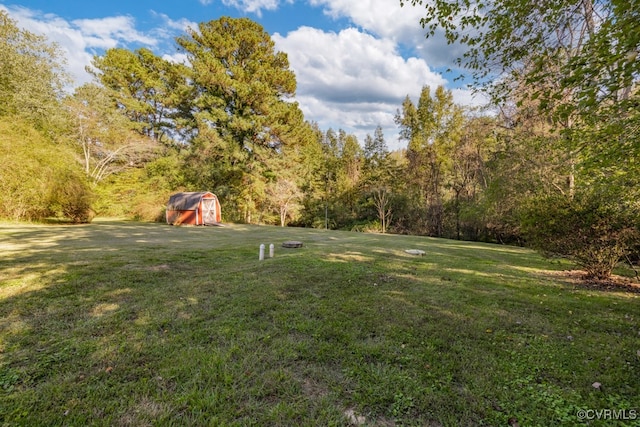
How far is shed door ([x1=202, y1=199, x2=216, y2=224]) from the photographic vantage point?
16578 millimetres

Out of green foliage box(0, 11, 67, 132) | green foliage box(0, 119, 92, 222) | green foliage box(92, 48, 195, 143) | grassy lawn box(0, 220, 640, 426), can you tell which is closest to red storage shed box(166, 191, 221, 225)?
green foliage box(0, 119, 92, 222)

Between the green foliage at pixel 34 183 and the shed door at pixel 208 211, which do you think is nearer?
the green foliage at pixel 34 183

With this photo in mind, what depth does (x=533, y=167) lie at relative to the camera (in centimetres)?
1116

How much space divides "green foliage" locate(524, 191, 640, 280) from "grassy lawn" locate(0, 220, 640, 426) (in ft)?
3.12

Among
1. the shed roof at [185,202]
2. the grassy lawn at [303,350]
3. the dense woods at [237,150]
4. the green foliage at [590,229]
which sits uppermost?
the dense woods at [237,150]

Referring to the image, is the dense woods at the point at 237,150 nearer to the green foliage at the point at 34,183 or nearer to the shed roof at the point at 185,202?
the green foliage at the point at 34,183

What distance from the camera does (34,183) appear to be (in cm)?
1186

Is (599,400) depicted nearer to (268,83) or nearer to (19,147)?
(19,147)

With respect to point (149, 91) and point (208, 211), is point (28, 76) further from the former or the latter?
point (208, 211)

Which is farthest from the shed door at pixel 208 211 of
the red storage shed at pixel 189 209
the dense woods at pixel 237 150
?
the dense woods at pixel 237 150

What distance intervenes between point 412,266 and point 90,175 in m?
21.0

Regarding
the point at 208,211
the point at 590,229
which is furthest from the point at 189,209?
the point at 590,229

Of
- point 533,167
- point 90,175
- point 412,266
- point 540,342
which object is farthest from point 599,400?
point 90,175

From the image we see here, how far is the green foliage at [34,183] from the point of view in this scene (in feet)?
38.0
